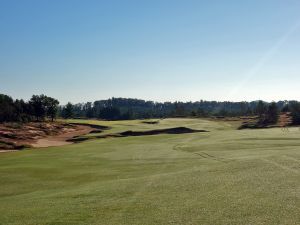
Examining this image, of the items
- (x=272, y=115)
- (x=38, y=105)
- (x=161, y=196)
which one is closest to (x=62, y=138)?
(x=38, y=105)

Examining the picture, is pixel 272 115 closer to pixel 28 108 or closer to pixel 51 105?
pixel 51 105

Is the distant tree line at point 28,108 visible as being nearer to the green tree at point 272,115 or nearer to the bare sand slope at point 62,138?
the bare sand slope at point 62,138

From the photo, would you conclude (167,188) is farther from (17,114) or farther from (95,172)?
(17,114)

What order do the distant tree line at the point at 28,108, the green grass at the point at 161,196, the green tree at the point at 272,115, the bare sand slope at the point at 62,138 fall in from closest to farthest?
the green grass at the point at 161,196, the bare sand slope at the point at 62,138, the green tree at the point at 272,115, the distant tree line at the point at 28,108

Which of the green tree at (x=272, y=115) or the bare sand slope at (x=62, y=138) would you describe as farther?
the green tree at (x=272, y=115)

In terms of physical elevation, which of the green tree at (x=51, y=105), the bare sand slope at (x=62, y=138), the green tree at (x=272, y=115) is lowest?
the bare sand slope at (x=62, y=138)

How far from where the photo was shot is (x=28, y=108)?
459ft

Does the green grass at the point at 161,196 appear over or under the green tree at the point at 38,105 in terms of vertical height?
under

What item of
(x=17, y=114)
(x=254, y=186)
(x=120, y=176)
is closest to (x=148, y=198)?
(x=254, y=186)

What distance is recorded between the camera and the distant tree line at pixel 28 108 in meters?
132

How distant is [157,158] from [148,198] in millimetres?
21427

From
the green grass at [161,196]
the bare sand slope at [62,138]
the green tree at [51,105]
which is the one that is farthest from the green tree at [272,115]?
the green grass at [161,196]

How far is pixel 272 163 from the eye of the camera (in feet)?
97.9

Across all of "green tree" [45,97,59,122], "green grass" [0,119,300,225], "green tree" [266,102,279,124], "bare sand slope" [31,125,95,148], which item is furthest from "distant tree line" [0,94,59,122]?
"green grass" [0,119,300,225]
